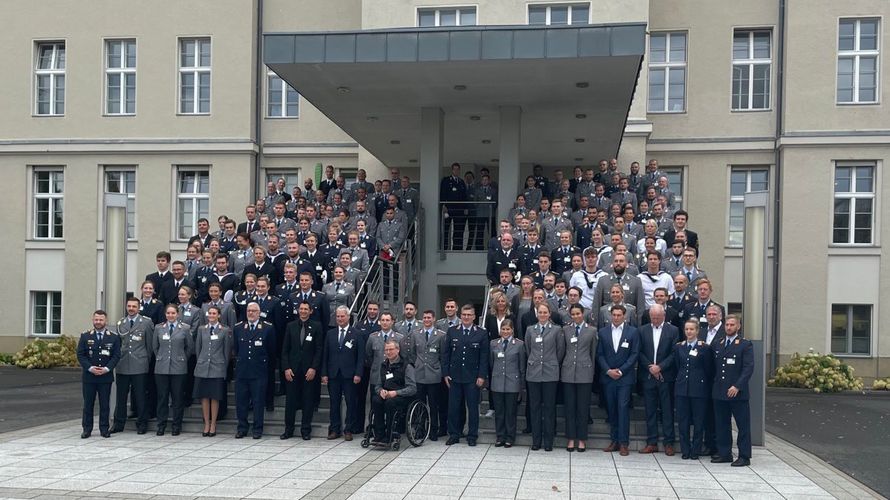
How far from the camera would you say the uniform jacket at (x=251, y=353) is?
11906mm

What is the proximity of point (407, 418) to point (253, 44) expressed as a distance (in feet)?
55.3

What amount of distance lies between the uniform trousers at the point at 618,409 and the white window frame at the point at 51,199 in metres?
19.7

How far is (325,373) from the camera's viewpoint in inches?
465

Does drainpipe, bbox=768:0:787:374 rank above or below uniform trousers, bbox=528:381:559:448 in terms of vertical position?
above

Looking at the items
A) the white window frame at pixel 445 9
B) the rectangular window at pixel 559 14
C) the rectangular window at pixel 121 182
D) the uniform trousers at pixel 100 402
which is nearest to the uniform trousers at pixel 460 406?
the uniform trousers at pixel 100 402

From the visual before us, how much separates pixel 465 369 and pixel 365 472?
2.25m

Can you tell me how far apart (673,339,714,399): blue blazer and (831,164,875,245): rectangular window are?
13395mm

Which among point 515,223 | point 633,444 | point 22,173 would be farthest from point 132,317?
point 22,173

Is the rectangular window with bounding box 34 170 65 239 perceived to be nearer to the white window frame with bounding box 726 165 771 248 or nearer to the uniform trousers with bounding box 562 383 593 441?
the white window frame with bounding box 726 165 771 248

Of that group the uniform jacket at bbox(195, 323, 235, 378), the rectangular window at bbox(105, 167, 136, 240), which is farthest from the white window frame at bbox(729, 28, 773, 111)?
the rectangular window at bbox(105, 167, 136, 240)

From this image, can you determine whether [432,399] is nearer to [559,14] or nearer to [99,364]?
[99,364]

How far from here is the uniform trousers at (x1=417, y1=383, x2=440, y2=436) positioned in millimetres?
11734

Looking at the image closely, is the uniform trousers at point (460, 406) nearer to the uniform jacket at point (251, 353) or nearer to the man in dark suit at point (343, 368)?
the man in dark suit at point (343, 368)

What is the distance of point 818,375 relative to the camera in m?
20.5
